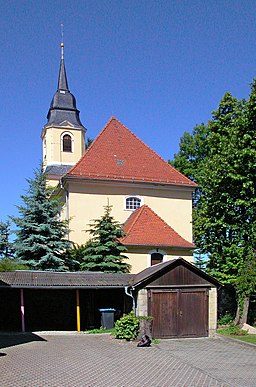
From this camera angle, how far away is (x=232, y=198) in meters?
23.1

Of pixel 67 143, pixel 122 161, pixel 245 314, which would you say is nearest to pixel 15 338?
pixel 245 314

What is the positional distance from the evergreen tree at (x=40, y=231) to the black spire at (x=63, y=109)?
14730mm

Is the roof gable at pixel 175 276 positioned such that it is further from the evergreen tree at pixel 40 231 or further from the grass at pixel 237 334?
the evergreen tree at pixel 40 231

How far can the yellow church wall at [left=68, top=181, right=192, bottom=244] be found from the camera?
92.5 ft

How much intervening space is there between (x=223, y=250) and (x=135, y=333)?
904cm

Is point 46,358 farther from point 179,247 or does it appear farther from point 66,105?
point 66,105

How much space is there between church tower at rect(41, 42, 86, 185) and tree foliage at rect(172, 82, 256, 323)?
55.0 ft

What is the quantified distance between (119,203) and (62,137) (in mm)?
13218

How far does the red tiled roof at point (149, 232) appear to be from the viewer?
85.8 ft

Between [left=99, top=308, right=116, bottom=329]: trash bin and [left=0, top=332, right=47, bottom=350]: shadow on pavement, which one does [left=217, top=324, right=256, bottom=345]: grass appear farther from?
[left=0, top=332, right=47, bottom=350]: shadow on pavement

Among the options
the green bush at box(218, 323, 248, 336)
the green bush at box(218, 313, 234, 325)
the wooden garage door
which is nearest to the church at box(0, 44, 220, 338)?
the wooden garage door

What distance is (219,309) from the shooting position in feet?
83.5

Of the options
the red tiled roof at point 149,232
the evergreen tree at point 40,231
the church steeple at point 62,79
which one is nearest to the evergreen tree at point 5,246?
the evergreen tree at point 40,231

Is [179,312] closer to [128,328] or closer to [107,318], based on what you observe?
[128,328]
